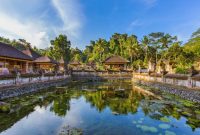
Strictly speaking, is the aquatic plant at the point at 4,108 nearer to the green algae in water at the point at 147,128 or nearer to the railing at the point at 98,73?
the green algae in water at the point at 147,128

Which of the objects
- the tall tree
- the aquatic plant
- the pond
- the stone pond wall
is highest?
the tall tree

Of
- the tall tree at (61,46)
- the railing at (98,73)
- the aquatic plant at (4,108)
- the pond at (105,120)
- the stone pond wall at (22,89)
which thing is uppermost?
the tall tree at (61,46)

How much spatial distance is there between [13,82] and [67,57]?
4684cm

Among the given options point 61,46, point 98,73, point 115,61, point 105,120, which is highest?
point 61,46

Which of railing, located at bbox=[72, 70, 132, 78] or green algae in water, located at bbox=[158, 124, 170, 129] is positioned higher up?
railing, located at bbox=[72, 70, 132, 78]

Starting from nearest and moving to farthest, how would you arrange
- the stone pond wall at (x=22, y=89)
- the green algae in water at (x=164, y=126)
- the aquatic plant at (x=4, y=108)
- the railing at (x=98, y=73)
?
the green algae in water at (x=164, y=126), the aquatic plant at (x=4, y=108), the stone pond wall at (x=22, y=89), the railing at (x=98, y=73)

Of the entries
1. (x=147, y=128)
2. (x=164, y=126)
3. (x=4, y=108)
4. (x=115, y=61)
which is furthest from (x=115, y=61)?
(x=147, y=128)

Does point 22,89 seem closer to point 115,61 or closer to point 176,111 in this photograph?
point 176,111

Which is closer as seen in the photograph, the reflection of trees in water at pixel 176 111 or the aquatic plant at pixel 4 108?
the reflection of trees in water at pixel 176 111

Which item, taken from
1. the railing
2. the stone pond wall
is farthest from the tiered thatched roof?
the stone pond wall

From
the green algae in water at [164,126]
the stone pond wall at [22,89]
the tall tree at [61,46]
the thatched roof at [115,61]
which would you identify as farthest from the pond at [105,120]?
the tall tree at [61,46]

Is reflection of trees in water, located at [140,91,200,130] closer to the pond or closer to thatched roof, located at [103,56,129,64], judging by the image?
the pond

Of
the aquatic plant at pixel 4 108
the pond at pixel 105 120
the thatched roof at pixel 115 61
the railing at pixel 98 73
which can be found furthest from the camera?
the thatched roof at pixel 115 61

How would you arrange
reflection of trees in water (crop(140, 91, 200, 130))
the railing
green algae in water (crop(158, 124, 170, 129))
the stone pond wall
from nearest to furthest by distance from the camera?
green algae in water (crop(158, 124, 170, 129)) → reflection of trees in water (crop(140, 91, 200, 130)) → the stone pond wall → the railing
